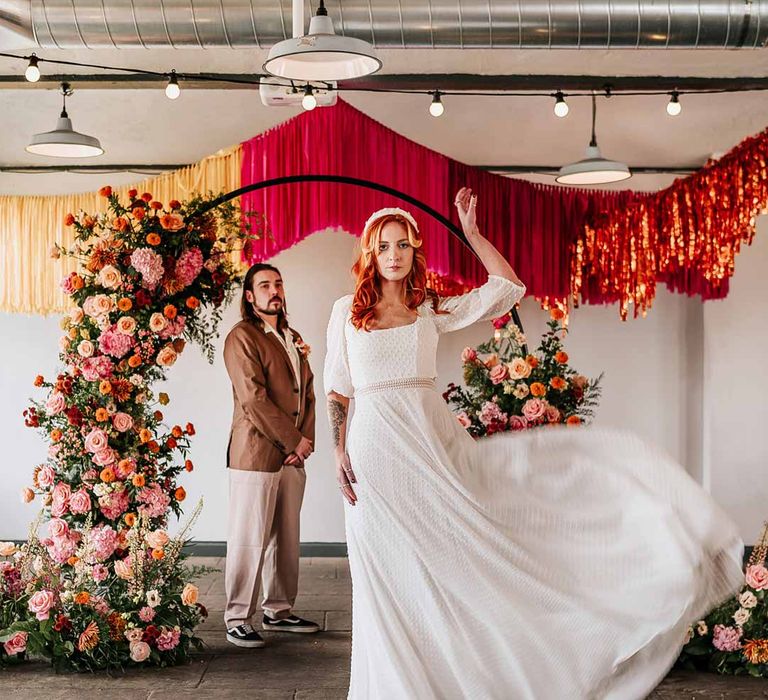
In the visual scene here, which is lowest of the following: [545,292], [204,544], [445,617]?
[204,544]

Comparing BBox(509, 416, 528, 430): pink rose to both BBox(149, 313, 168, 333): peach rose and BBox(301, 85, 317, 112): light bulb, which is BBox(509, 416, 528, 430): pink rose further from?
BBox(301, 85, 317, 112): light bulb

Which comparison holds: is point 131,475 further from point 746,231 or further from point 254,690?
point 746,231

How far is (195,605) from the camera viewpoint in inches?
167

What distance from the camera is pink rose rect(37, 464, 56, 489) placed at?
412cm

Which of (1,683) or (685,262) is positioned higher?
(685,262)

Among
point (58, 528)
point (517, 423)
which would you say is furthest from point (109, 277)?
point (517, 423)

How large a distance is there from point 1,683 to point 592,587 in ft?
7.60

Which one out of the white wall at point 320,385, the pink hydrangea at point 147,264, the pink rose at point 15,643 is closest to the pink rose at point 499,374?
the pink hydrangea at point 147,264

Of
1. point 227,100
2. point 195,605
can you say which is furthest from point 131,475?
point 227,100

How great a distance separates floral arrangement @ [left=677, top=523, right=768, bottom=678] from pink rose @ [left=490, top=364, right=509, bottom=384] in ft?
4.62

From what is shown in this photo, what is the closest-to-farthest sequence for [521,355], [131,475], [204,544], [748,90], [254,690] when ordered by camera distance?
[254,690]
[131,475]
[521,355]
[748,90]
[204,544]

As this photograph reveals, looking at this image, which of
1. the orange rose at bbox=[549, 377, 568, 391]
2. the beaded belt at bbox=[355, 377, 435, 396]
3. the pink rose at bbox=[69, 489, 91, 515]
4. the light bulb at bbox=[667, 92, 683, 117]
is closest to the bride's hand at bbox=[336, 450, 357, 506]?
the beaded belt at bbox=[355, 377, 435, 396]

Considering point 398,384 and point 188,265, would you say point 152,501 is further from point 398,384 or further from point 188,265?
point 398,384

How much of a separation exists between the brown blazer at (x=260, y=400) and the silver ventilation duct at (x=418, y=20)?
1.36 m
